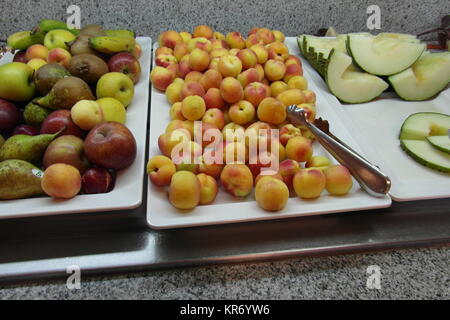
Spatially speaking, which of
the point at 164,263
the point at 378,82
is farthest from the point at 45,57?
the point at 378,82

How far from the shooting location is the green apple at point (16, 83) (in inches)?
29.0

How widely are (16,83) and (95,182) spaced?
32 centimetres

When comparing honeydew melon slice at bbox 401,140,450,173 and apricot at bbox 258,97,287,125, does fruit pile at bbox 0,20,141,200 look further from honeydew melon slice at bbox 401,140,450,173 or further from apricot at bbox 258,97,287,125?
honeydew melon slice at bbox 401,140,450,173

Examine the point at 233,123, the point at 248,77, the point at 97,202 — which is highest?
the point at 248,77

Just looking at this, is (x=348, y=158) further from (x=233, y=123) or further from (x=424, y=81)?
(x=424, y=81)

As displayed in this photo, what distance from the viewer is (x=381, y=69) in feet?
3.07

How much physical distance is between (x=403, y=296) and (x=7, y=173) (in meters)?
0.69

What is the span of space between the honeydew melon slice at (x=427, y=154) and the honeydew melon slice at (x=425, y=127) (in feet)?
0.07

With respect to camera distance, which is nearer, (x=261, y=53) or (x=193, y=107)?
(x=193, y=107)

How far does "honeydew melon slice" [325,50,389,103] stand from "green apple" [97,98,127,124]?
1.77 feet
